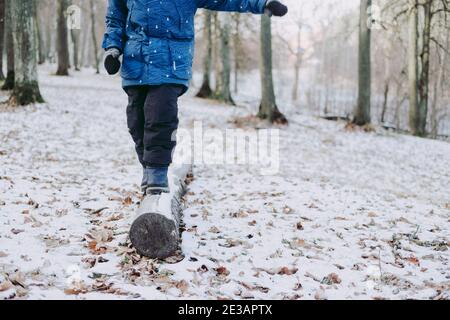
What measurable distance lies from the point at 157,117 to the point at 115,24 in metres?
0.91

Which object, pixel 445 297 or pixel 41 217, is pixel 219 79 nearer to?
pixel 41 217

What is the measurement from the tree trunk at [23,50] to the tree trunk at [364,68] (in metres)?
9.71

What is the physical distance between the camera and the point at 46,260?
3.26 m

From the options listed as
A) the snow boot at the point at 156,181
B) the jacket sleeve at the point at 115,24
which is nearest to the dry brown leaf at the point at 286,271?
the snow boot at the point at 156,181

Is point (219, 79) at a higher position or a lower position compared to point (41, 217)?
higher

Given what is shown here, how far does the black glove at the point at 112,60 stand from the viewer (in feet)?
12.0

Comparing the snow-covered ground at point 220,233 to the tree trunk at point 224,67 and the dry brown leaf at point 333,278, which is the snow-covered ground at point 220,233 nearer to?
the dry brown leaf at point 333,278

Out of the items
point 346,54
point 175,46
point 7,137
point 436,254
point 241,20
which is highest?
point 346,54

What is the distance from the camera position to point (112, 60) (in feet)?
12.0

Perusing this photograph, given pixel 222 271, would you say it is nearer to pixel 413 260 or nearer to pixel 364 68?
pixel 413 260

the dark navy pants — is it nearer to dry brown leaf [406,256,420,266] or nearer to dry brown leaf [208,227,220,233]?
dry brown leaf [208,227,220,233]

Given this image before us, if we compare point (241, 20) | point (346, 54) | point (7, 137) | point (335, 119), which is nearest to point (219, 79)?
point (241, 20)

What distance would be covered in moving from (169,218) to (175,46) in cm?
141
